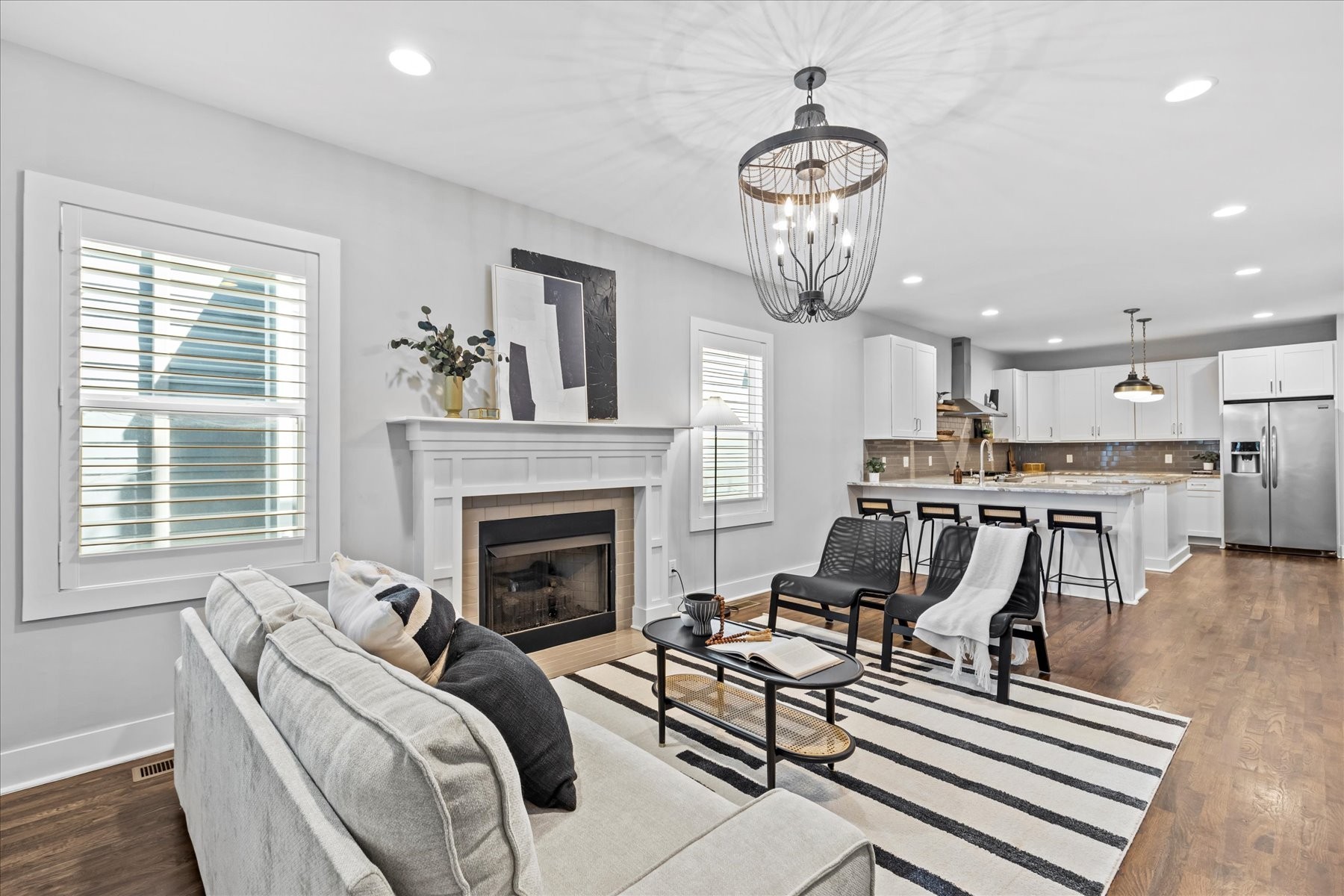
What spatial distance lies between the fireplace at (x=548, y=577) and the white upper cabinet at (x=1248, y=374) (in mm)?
7832

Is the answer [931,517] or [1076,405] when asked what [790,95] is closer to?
[931,517]

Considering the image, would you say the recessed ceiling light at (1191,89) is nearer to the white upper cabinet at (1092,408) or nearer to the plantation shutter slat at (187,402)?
the plantation shutter slat at (187,402)

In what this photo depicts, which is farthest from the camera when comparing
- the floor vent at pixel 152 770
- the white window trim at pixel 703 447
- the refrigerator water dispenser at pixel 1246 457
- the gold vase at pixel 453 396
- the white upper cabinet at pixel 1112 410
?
the white upper cabinet at pixel 1112 410

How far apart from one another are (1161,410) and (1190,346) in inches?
36.7

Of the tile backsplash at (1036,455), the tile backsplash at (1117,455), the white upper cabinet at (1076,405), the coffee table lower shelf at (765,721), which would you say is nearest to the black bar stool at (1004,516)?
the tile backsplash at (1036,455)

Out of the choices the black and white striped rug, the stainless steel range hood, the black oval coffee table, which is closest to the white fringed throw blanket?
the black and white striped rug

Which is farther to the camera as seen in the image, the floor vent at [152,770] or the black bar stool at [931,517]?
the black bar stool at [931,517]

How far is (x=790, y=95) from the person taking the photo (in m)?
2.73

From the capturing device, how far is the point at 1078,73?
2570mm

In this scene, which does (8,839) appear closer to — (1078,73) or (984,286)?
(1078,73)

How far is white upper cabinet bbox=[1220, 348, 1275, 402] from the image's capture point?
294 inches

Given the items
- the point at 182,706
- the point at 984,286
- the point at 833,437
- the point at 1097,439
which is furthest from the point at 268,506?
the point at 1097,439

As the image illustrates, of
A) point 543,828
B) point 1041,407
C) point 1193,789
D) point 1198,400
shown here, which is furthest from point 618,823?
point 1041,407

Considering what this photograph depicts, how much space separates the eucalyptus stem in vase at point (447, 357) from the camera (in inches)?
135
